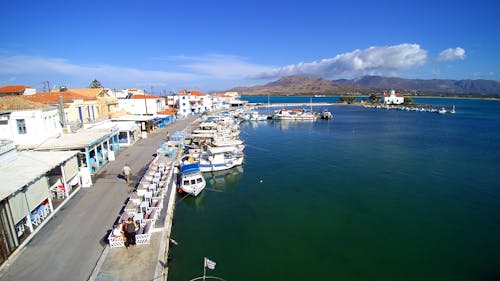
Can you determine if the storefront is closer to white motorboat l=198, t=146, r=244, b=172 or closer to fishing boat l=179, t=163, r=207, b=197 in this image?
fishing boat l=179, t=163, r=207, b=197

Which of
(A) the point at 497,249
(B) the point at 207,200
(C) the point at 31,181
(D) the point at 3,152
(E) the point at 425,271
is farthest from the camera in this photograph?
(B) the point at 207,200

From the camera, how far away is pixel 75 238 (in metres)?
11.5

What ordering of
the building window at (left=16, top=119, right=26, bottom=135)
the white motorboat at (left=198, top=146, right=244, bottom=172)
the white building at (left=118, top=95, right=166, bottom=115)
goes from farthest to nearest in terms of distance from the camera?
the white building at (left=118, top=95, right=166, bottom=115)
the white motorboat at (left=198, top=146, right=244, bottom=172)
the building window at (left=16, top=119, right=26, bottom=135)

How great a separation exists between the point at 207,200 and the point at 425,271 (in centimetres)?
1436

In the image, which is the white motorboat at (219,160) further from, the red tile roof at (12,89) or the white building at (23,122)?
the red tile roof at (12,89)

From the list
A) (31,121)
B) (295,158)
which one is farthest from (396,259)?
(31,121)

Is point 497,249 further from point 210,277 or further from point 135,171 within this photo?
point 135,171

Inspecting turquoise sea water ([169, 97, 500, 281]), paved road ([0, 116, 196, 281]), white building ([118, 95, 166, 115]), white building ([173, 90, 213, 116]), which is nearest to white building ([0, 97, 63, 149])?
paved road ([0, 116, 196, 281])

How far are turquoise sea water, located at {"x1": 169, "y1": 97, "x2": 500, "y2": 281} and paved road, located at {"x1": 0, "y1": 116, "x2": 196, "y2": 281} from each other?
3600 millimetres

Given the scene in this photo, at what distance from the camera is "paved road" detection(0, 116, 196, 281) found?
31.1 feet

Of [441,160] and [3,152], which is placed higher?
[3,152]

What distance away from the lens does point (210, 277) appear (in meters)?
11.7

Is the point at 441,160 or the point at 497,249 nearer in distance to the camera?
the point at 497,249

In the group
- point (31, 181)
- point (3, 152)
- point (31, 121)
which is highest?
point (31, 121)
